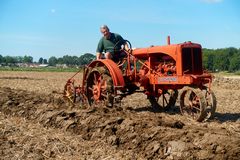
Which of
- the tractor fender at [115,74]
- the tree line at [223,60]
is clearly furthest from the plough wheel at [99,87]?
the tree line at [223,60]

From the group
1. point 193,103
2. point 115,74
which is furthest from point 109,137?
point 115,74

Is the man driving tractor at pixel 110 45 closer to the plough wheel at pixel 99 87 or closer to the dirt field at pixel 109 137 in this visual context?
the plough wheel at pixel 99 87

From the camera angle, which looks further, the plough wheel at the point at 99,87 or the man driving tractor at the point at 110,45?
the man driving tractor at the point at 110,45

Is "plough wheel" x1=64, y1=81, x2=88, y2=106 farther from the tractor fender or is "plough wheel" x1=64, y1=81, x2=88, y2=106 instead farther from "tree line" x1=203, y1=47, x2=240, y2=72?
"tree line" x1=203, y1=47, x2=240, y2=72

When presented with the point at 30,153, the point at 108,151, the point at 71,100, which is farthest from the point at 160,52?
the point at 30,153

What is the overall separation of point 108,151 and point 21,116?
11.7 ft

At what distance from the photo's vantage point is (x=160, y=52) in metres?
8.48

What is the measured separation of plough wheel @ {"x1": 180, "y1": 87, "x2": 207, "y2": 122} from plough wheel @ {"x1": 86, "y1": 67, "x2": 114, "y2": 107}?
1.63 metres

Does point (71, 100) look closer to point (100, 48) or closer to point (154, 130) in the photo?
point (100, 48)

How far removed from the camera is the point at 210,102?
7574mm

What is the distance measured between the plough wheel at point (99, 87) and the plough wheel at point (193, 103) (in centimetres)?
163

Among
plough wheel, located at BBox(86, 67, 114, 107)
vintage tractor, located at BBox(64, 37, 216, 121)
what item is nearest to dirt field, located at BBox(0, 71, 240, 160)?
vintage tractor, located at BBox(64, 37, 216, 121)

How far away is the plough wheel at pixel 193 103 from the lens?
7.26 m

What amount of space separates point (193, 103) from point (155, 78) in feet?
3.82
